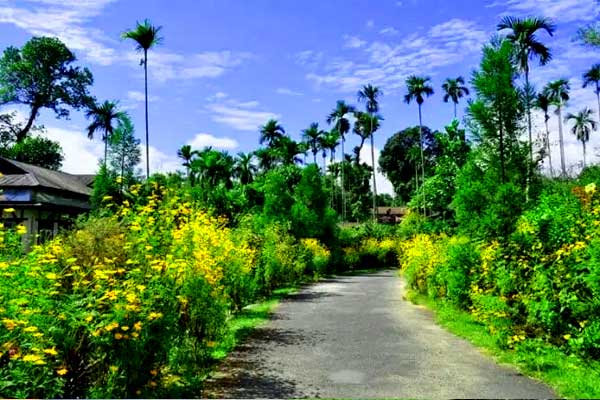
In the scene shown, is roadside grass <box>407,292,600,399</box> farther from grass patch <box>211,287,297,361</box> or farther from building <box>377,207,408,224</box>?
building <box>377,207,408,224</box>

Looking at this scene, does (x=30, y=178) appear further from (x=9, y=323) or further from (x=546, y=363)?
(x=546, y=363)

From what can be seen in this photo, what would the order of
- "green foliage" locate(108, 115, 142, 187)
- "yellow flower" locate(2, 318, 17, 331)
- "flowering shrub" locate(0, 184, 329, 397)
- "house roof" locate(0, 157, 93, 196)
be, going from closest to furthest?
"yellow flower" locate(2, 318, 17, 331), "flowering shrub" locate(0, 184, 329, 397), "house roof" locate(0, 157, 93, 196), "green foliage" locate(108, 115, 142, 187)

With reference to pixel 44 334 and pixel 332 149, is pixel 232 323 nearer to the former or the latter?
pixel 44 334

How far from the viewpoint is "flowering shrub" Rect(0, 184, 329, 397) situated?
4.51m

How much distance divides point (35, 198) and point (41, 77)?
21.3m

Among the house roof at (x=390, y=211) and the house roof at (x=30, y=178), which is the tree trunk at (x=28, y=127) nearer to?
the house roof at (x=30, y=178)

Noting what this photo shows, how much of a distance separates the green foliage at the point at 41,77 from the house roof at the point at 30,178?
46.5 feet

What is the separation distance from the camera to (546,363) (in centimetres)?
728

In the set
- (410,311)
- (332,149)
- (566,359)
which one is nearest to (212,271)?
A: (566,359)

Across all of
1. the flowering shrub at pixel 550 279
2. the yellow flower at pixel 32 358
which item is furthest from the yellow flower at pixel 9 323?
the flowering shrub at pixel 550 279

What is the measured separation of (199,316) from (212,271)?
2.32 ft

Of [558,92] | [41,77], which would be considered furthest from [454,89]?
[41,77]

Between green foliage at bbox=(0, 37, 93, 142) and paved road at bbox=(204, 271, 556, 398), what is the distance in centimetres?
A: 4486

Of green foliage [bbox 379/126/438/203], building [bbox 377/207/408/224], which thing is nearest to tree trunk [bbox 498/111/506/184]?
green foliage [bbox 379/126/438/203]
